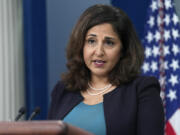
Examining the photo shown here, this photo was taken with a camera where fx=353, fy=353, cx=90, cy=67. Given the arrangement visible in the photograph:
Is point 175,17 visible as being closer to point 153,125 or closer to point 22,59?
point 22,59

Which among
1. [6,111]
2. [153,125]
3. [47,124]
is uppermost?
[47,124]

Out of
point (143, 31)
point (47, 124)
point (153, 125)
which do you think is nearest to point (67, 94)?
point (153, 125)

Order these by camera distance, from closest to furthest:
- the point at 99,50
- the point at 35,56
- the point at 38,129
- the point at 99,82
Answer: the point at 38,129
the point at 99,50
the point at 99,82
the point at 35,56

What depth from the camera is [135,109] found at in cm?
137

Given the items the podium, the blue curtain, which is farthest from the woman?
the blue curtain

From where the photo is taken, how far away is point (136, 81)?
1465mm

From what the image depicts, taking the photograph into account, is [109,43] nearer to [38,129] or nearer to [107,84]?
[107,84]

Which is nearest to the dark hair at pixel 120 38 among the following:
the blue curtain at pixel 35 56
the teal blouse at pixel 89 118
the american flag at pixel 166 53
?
the teal blouse at pixel 89 118

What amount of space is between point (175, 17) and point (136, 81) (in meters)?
2.03

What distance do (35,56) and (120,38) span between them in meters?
2.07

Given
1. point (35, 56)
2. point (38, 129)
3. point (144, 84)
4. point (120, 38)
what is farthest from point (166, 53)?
point (38, 129)

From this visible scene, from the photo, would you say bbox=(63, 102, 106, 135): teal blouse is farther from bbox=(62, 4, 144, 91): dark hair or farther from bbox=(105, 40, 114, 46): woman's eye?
bbox=(105, 40, 114, 46): woman's eye

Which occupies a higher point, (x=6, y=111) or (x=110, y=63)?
(x=110, y=63)

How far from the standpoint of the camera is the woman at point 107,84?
135cm
